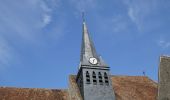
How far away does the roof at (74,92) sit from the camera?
27328 mm

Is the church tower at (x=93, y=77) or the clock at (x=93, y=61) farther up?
the clock at (x=93, y=61)

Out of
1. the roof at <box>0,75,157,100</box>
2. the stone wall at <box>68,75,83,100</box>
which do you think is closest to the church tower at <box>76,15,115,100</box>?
the stone wall at <box>68,75,83,100</box>

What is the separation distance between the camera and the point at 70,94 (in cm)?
2839

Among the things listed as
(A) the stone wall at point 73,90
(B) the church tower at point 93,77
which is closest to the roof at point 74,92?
(A) the stone wall at point 73,90

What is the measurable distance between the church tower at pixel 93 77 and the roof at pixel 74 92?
788 mm

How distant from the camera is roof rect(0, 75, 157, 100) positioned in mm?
27328

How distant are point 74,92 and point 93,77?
2.08 metres

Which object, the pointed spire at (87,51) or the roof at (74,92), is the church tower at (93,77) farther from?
the roof at (74,92)

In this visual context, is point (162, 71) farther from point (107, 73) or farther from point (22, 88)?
point (22, 88)

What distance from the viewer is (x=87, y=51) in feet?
99.6

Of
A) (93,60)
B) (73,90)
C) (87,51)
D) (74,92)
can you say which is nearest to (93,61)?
(93,60)

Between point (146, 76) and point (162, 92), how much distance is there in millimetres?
10902

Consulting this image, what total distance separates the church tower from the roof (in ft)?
2.59

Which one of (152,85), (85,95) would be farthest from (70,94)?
(152,85)
